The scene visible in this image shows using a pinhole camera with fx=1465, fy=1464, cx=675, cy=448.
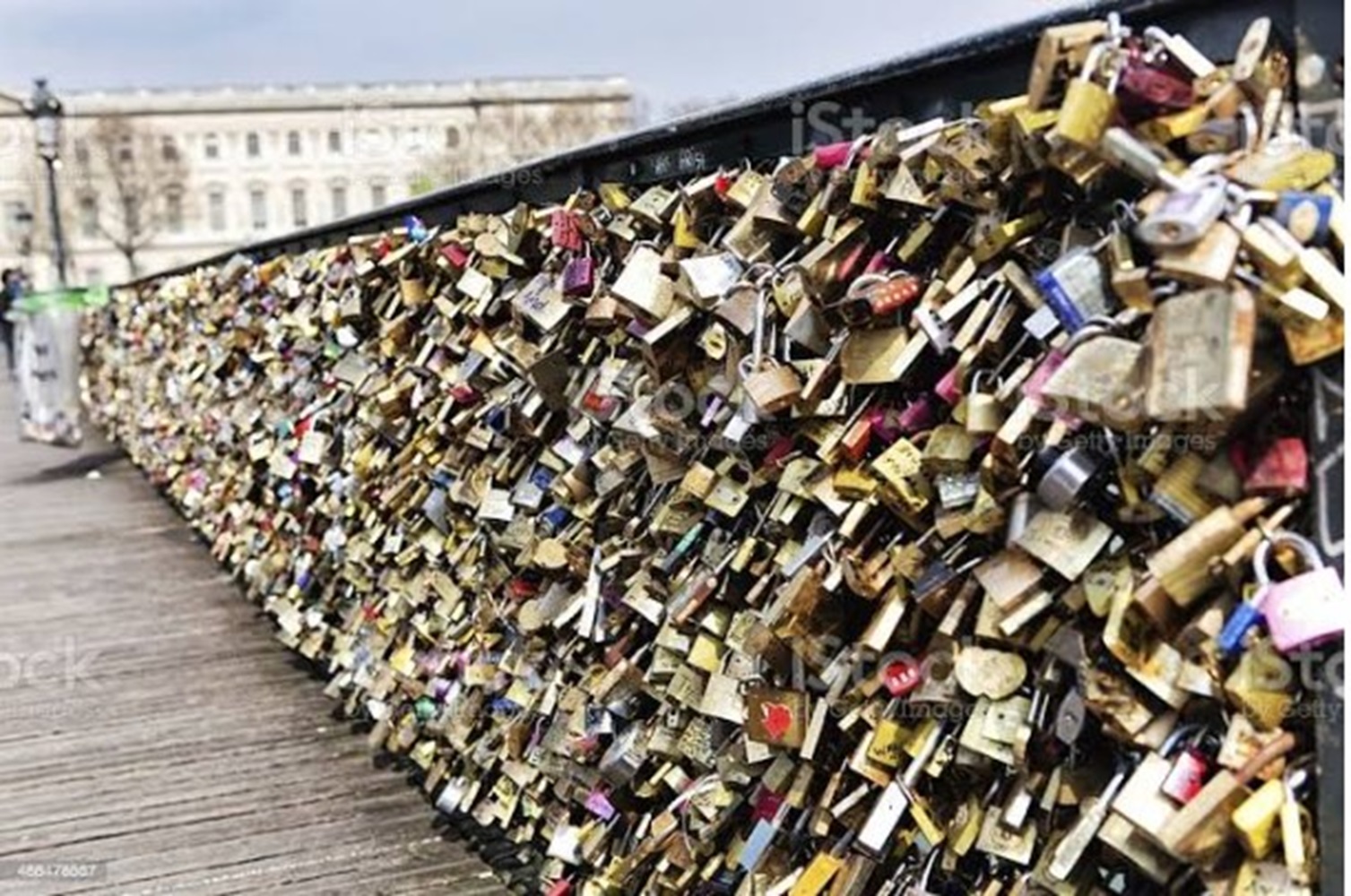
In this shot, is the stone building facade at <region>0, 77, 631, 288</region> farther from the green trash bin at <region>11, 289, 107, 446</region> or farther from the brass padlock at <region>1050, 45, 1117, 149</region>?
the brass padlock at <region>1050, 45, 1117, 149</region>

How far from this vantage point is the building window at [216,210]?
86500mm

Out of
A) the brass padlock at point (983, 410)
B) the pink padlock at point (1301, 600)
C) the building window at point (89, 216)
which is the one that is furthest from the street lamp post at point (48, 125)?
the building window at point (89, 216)

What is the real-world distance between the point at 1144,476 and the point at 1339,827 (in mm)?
388

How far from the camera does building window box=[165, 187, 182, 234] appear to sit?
81562 mm

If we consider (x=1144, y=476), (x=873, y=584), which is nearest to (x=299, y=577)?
(x=873, y=584)

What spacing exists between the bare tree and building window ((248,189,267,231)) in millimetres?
5969

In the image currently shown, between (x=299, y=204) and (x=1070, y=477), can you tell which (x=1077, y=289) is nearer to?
(x=1070, y=477)

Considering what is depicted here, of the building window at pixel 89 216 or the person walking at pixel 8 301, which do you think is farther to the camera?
the building window at pixel 89 216

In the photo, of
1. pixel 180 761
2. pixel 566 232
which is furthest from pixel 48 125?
pixel 566 232

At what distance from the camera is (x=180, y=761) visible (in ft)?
14.4

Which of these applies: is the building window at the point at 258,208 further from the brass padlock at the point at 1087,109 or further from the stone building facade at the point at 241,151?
the brass padlock at the point at 1087,109

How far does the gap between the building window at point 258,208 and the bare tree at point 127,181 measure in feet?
19.6

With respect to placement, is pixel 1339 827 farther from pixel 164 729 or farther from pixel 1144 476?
pixel 164 729

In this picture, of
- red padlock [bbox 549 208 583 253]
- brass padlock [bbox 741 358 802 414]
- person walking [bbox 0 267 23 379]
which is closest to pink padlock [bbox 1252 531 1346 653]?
brass padlock [bbox 741 358 802 414]
